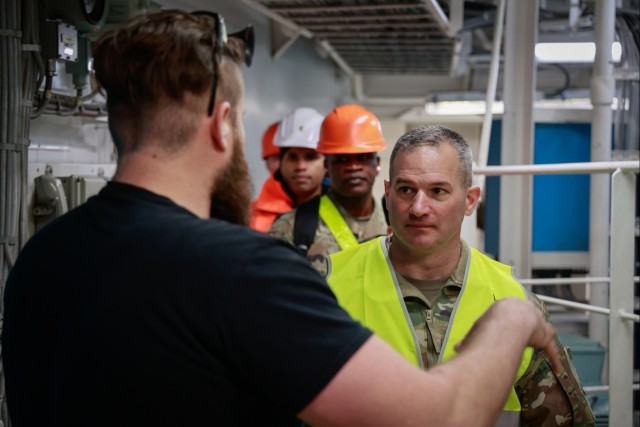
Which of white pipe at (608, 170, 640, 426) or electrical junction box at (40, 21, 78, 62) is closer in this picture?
white pipe at (608, 170, 640, 426)

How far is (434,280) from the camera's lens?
2033mm

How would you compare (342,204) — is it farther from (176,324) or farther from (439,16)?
(176,324)

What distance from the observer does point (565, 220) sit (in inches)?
245

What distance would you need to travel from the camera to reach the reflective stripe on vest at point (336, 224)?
3424 mm

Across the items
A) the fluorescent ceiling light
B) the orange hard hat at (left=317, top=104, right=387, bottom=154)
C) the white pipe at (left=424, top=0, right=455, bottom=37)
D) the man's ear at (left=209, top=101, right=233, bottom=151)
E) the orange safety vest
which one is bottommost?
the orange safety vest

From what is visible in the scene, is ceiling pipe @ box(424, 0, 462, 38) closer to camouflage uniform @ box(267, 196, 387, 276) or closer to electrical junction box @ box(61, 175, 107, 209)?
camouflage uniform @ box(267, 196, 387, 276)

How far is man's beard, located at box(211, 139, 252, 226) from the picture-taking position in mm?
1208

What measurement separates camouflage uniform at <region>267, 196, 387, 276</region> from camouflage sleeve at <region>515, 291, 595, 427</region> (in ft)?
5.15

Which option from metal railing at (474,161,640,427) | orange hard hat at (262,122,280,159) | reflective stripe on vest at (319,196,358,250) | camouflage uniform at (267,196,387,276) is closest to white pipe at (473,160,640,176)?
metal railing at (474,161,640,427)

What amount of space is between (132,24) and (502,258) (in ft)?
13.7

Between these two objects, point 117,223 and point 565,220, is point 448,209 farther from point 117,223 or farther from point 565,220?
point 565,220

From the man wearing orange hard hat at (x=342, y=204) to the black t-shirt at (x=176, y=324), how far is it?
2.22 m

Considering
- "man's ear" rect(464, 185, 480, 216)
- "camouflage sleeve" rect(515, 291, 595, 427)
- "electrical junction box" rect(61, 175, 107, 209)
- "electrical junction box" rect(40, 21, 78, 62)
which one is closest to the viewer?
"camouflage sleeve" rect(515, 291, 595, 427)

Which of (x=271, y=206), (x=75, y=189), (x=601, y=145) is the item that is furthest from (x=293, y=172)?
(x=601, y=145)
